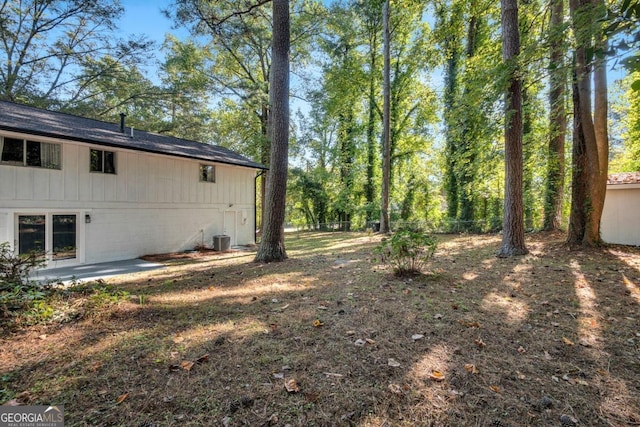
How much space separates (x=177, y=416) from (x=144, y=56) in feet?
61.1

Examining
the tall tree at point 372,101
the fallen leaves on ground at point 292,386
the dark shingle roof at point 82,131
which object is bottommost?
the fallen leaves on ground at point 292,386

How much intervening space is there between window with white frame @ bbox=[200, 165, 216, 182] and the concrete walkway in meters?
4.48

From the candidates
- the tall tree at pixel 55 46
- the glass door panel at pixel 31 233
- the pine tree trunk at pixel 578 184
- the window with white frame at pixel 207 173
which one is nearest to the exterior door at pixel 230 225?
the window with white frame at pixel 207 173

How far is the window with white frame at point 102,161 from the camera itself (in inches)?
369

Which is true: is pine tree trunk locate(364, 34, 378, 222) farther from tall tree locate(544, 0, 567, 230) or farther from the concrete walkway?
the concrete walkway

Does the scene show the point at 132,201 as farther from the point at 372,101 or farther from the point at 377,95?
the point at 377,95

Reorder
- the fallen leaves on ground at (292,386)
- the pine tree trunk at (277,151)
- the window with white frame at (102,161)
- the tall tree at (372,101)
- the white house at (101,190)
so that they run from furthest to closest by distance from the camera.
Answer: the tall tree at (372,101) < the window with white frame at (102,161) < the white house at (101,190) < the pine tree trunk at (277,151) < the fallen leaves on ground at (292,386)

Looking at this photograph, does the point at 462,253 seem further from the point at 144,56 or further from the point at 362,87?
the point at 144,56

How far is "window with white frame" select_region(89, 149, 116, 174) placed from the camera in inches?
369

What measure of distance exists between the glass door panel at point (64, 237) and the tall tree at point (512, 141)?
12.5 metres

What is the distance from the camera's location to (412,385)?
230 centimetres

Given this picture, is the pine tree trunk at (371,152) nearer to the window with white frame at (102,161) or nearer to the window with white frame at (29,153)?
the window with white frame at (102,161)

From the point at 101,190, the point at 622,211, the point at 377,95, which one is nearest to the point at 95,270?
the point at 101,190

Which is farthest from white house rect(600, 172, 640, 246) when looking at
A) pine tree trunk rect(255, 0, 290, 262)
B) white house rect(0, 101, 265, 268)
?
white house rect(0, 101, 265, 268)
